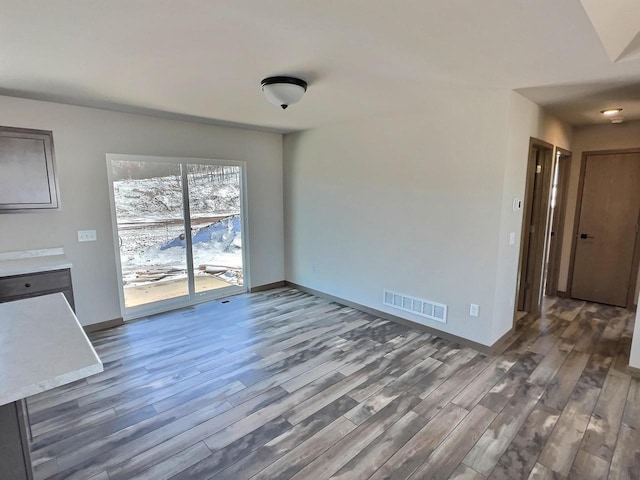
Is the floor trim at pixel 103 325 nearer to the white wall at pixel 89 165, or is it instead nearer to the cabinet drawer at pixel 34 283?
the white wall at pixel 89 165

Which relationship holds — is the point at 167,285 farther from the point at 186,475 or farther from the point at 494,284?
the point at 494,284

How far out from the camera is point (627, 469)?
1911 millimetres

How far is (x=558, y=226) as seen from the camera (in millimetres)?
4742

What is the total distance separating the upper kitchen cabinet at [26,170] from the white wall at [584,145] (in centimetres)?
616

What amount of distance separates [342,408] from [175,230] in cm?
319

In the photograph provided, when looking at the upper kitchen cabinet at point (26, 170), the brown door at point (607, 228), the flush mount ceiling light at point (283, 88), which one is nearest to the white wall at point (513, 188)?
the brown door at point (607, 228)

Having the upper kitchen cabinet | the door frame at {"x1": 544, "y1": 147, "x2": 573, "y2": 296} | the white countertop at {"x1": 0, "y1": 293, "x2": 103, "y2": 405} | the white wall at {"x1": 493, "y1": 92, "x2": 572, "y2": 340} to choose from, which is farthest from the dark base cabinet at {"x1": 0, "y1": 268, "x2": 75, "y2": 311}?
the door frame at {"x1": 544, "y1": 147, "x2": 573, "y2": 296}

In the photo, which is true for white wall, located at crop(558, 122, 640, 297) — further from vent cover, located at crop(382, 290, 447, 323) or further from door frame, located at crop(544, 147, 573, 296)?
vent cover, located at crop(382, 290, 447, 323)

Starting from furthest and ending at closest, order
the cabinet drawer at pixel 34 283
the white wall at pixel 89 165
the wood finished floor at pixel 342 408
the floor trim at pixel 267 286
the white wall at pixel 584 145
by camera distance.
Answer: the floor trim at pixel 267 286
the white wall at pixel 584 145
the white wall at pixel 89 165
the cabinet drawer at pixel 34 283
the wood finished floor at pixel 342 408

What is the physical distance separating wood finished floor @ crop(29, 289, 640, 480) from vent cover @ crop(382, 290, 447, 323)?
25 centimetres

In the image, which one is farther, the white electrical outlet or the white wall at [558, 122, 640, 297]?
the white wall at [558, 122, 640, 297]

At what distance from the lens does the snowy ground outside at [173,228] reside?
13.4 ft

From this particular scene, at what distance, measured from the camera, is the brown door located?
14.1 feet

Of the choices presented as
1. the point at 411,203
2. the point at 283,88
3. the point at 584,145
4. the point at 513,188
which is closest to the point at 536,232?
the point at 513,188
